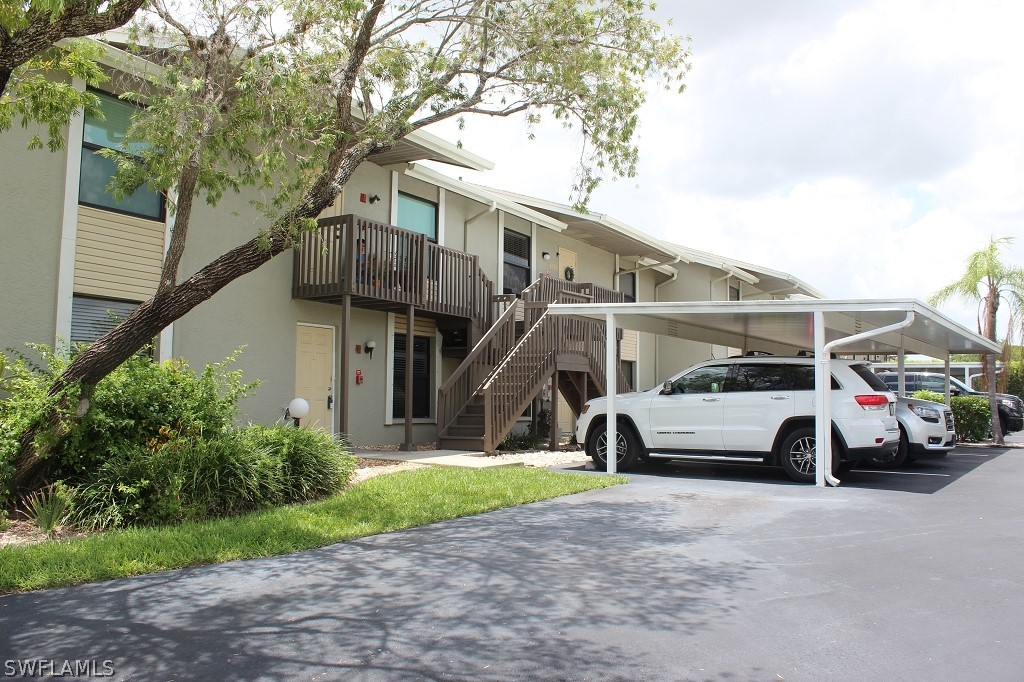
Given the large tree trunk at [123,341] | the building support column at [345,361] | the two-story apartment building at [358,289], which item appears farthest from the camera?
the building support column at [345,361]

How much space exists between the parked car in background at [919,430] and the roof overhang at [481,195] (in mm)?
8697

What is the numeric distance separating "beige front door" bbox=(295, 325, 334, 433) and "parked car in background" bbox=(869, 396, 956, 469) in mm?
8849

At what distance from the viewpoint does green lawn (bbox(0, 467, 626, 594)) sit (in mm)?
5543

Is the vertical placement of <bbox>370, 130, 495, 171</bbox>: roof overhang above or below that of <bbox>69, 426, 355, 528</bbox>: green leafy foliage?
above

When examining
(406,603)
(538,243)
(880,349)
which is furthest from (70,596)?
(880,349)

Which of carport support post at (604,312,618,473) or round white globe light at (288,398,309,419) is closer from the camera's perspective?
carport support post at (604,312,618,473)

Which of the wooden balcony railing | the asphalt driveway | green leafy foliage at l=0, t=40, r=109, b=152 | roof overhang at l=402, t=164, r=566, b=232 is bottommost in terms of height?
the asphalt driveway

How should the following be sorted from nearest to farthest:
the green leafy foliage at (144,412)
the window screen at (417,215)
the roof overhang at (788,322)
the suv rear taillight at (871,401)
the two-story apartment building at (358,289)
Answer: the green leafy foliage at (144,412) → the two-story apartment building at (358,289) → the suv rear taillight at (871,401) → the roof overhang at (788,322) → the window screen at (417,215)

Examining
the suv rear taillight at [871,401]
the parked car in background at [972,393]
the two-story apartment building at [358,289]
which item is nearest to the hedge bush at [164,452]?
the two-story apartment building at [358,289]

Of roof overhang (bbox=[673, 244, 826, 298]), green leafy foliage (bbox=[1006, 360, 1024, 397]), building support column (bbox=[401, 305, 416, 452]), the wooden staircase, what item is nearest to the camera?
building support column (bbox=[401, 305, 416, 452])

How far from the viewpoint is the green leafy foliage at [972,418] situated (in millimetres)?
19125

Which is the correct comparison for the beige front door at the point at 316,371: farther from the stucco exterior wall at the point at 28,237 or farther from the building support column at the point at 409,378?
the stucco exterior wall at the point at 28,237

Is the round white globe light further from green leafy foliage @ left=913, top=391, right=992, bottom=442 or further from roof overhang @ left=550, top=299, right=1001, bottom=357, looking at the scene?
green leafy foliage @ left=913, top=391, right=992, bottom=442

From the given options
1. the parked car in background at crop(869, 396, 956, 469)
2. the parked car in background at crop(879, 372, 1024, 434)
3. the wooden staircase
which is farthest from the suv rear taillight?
the parked car in background at crop(879, 372, 1024, 434)
